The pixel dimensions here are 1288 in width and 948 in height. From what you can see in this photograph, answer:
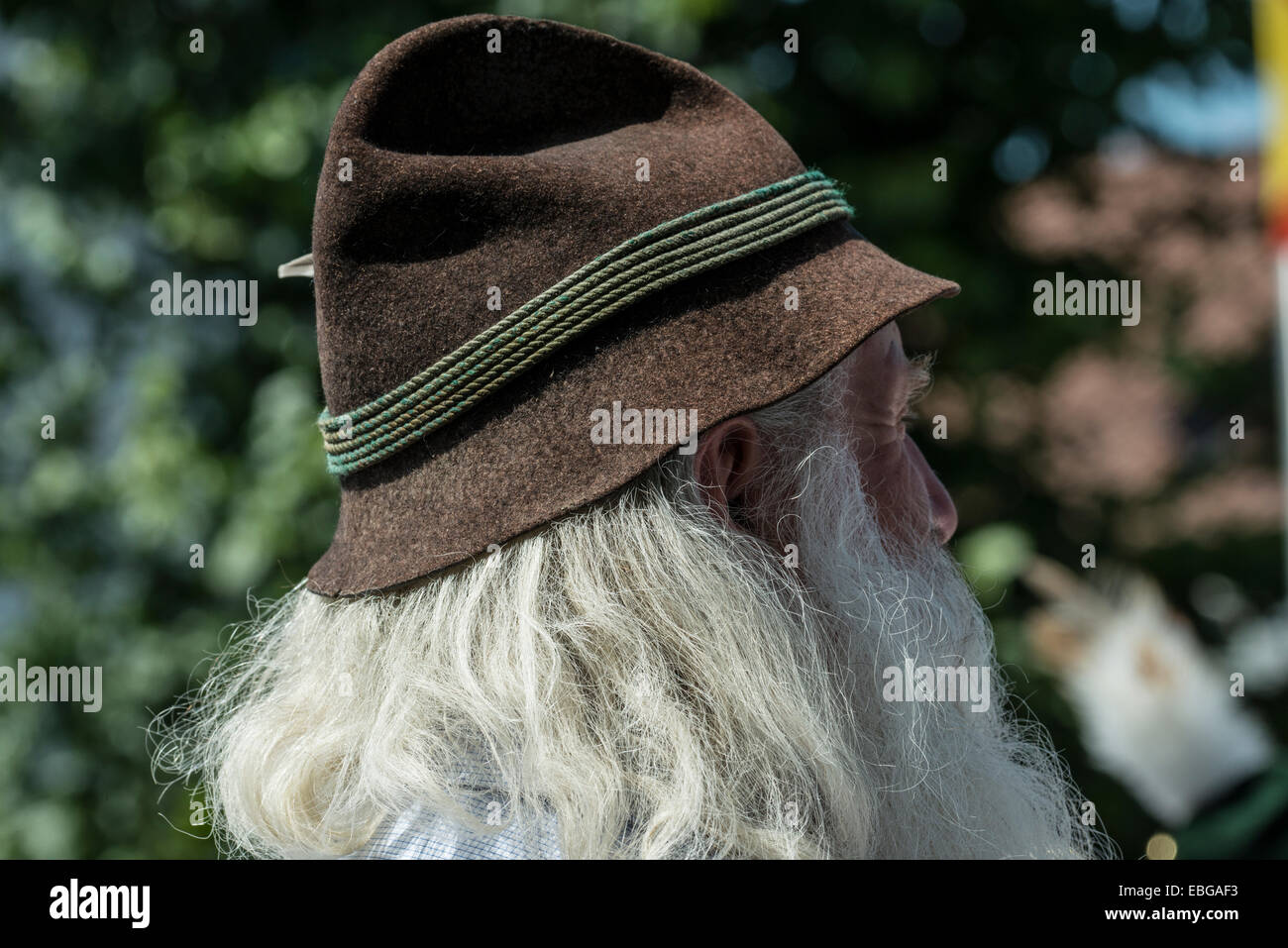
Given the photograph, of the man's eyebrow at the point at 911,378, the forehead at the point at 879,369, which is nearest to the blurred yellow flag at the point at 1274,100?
the man's eyebrow at the point at 911,378

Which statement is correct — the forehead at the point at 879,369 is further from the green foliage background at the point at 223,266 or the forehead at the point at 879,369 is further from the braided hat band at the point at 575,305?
the green foliage background at the point at 223,266

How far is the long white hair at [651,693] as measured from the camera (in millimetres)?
1225

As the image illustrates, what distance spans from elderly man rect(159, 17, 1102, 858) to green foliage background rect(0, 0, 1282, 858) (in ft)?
5.45

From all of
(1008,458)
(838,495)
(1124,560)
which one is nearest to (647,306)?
(838,495)

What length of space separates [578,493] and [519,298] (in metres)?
0.23

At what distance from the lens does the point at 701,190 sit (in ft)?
4.35

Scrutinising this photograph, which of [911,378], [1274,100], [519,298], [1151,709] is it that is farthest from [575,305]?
[1274,100]

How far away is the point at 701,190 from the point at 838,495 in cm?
42

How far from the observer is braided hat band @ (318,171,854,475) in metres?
1.27

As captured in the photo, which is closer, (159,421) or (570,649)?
(570,649)

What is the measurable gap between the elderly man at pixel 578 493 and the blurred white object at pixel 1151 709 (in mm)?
888

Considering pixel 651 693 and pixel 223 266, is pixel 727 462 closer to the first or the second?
pixel 651 693

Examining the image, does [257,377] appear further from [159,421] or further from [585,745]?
[585,745]

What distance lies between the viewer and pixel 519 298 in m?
1.29
